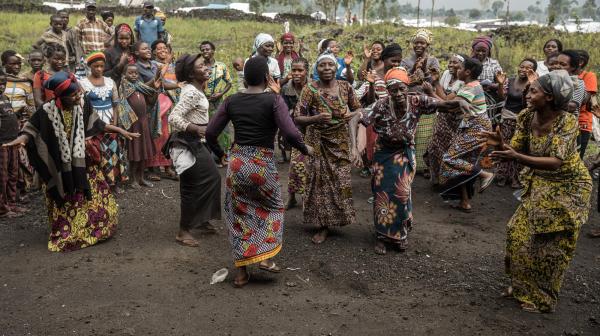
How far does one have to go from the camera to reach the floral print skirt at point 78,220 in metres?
5.33

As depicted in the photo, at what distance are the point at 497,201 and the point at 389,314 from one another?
3.78 meters

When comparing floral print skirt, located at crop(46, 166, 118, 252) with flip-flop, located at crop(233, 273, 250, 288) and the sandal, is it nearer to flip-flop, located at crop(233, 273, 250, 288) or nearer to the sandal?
flip-flop, located at crop(233, 273, 250, 288)

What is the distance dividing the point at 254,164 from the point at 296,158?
1.78 metres

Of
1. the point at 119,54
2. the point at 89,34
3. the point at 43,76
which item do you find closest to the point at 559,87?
the point at 43,76

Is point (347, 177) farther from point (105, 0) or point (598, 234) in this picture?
point (105, 0)

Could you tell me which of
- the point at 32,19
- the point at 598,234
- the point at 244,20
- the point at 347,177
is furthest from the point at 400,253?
the point at 244,20

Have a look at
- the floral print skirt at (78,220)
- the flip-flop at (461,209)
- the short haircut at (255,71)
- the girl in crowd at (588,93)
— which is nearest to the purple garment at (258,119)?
the short haircut at (255,71)

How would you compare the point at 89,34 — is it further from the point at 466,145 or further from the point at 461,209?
the point at 461,209

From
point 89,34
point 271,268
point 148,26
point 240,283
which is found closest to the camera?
point 240,283

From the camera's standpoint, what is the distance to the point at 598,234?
6102mm

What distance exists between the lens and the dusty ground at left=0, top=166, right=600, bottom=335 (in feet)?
13.0

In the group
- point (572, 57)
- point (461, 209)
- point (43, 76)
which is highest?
point (572, 57)

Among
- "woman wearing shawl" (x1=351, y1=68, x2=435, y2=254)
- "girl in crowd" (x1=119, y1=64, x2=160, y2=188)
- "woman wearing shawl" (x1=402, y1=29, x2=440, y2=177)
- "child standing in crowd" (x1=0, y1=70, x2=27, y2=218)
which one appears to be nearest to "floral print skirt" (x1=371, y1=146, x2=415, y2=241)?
"woman wearing shawl" (x1=351, y1=68, x2=435, y2=254)

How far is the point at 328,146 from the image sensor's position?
5484mm
